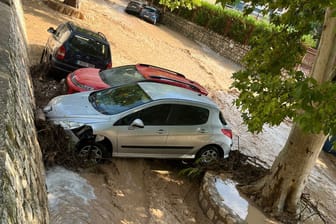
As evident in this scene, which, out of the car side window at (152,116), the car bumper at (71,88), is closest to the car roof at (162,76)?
the car bumper at (71,88)

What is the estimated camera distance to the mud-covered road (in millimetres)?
7654

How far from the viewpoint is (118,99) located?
8.89 metres

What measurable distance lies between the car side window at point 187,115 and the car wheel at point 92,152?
159 cm

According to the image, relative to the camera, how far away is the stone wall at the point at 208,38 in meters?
28.3

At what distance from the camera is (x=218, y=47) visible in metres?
29.8

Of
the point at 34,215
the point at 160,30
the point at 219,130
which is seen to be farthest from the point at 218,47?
the point at 34,215

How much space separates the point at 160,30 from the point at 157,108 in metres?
23.0

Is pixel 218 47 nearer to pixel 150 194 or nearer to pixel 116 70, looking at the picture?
pixel 116 70

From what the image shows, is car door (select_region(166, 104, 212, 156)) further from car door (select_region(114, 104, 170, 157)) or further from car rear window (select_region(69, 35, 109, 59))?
car rear window (select_region(69, 35, 109, 59))

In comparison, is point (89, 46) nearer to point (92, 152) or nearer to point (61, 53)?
point (61, 53)

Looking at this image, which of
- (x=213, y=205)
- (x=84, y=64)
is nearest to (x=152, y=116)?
(x=213, y=205)

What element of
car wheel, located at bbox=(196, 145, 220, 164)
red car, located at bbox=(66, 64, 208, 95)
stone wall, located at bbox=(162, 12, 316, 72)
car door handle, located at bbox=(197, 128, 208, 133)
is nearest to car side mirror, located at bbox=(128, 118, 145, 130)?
car door handle, located at bbox=(197, 128, 208, 133)

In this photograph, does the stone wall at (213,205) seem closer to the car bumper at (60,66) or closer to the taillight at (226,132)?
the taillight at (226,132)

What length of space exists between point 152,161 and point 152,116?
1.32 m
